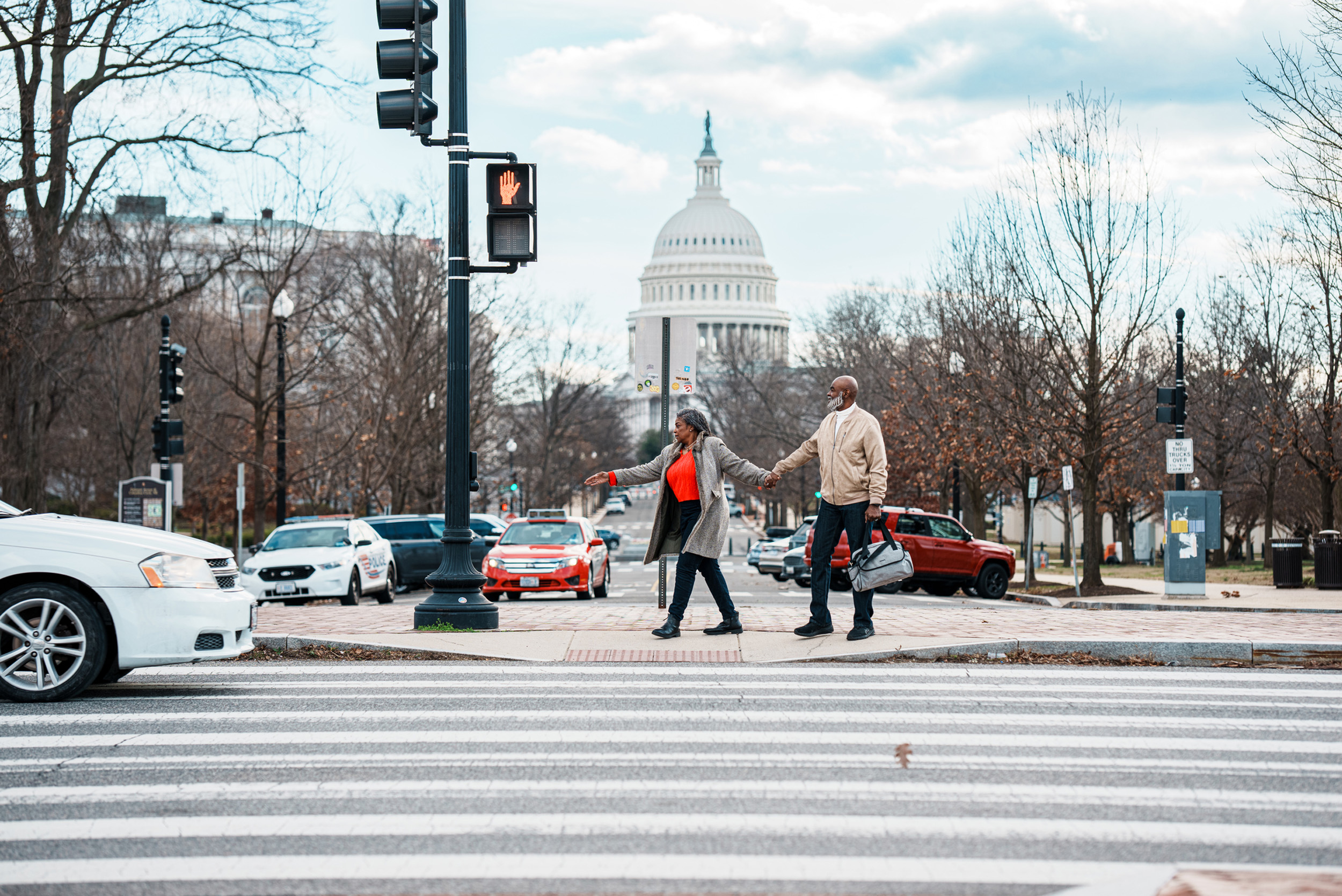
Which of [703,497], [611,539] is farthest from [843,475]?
[611,539]

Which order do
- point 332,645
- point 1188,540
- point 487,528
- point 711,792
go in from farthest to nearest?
1. point 487,528
2. point 1188,540
3. point 332,645
4. point 711,792

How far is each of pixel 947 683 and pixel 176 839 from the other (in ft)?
17.5

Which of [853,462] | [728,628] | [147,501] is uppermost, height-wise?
[853,462]

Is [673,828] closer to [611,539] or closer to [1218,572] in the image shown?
[1218,572]

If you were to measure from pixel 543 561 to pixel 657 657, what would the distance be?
12.5m

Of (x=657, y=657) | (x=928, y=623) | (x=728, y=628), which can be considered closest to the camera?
(x=657, y=657)

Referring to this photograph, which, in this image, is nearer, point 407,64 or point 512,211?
point 407,64

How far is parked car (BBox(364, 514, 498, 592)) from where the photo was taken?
29969 millimetres

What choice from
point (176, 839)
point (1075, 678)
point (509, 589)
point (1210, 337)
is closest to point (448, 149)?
point (1075, 678)

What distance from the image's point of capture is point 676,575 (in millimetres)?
11164

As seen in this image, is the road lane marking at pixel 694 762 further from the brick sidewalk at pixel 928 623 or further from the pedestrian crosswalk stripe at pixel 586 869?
the brick sidewalk at pixel 928 623

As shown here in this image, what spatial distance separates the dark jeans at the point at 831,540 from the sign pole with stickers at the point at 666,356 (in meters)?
4.53

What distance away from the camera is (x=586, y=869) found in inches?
192

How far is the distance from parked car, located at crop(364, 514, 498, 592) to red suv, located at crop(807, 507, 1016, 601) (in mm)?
7939
